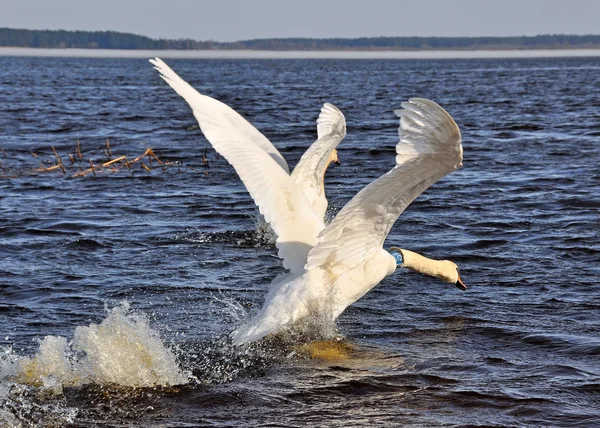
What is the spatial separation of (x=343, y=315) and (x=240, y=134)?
6.97 feet

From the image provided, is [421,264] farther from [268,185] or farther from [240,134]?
[240,134]

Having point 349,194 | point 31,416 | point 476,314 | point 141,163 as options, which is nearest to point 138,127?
point 141,163

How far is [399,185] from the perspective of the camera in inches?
293

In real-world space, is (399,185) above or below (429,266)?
above

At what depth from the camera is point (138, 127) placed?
3023 cm

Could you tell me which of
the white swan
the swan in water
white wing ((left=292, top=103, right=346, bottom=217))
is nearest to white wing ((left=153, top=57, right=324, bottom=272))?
the swan in water

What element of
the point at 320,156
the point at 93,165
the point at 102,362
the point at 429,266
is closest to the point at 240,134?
the point at 429,266

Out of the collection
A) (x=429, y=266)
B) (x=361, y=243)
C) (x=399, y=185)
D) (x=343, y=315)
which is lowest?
(x=343, y=315)

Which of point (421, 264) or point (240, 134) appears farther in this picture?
point (421, 264)

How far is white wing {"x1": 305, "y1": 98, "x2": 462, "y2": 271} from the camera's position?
6.89 meters

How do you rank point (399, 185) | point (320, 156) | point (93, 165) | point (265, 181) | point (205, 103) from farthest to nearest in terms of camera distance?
point (93, 165) → point (320, 156) → point (265, 181) → point (205, 103) → point (399, 185)

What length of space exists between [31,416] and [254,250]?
20.1ft

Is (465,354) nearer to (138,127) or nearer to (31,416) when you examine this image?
(31,416)

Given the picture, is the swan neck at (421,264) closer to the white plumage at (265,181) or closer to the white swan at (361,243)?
the white swan at (361,243)
